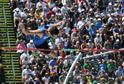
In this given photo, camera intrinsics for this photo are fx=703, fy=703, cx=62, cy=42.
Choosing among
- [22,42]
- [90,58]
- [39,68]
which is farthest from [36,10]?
[90,58]

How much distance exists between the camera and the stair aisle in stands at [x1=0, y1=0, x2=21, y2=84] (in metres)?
28.3

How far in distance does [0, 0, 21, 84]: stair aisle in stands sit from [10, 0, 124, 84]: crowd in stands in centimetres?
37

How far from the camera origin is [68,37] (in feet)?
98.5

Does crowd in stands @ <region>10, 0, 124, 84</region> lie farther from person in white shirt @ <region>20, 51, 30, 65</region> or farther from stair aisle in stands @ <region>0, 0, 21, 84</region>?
stair aisle in stands @ <region>0, 0, 21, 84</region>

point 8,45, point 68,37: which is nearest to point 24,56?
point 8,45

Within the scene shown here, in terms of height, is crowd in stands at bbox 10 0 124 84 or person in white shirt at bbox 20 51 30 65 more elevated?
crowd in stands at bbox 10 0 124 84

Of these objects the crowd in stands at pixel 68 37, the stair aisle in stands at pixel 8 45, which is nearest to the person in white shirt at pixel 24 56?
the crowd in stands at pixel 68 37

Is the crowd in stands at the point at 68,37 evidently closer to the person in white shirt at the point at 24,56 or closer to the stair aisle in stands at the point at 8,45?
the person in white shirt at the point at 24,56

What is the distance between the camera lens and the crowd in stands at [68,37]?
22.0 meters

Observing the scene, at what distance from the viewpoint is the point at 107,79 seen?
21312 mm

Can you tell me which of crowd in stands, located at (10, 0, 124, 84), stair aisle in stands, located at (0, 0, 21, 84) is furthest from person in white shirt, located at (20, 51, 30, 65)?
stair aisle in stands, located at (0, 0, 21, 84)

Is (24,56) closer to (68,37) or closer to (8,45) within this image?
(8,45)

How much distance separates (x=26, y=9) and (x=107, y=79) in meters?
11.6

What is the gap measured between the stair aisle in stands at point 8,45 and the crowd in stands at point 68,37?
0.37m
